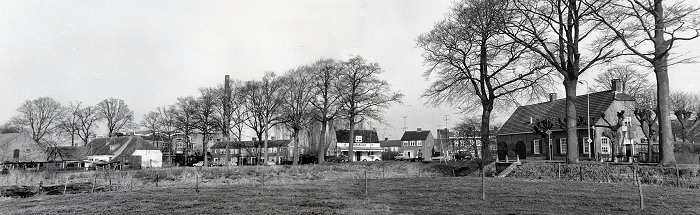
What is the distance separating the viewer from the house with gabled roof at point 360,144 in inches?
3529

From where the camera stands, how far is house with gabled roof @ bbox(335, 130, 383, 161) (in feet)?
294

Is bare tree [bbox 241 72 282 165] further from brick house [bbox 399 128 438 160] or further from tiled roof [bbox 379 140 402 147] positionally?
tiled roof [bbox 379 140 402 147]

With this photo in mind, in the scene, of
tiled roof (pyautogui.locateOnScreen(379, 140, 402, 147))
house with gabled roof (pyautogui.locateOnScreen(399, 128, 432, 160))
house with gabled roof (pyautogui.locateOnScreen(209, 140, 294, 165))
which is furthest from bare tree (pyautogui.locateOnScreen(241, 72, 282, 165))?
tiled roof (pyautogui.locateOnScreen(379, 140, 402, 147))

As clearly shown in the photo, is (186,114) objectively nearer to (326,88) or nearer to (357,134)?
(326,88)

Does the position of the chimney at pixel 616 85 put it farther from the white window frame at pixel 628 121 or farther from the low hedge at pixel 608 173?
the low hedge at pixel 608 173

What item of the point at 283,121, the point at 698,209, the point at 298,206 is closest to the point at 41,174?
the point at 283,121

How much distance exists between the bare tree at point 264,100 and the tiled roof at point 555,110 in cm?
2672

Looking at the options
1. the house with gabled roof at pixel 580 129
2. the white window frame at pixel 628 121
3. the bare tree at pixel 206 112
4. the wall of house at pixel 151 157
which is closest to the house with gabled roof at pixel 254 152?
the wall of house at pixel 151 157

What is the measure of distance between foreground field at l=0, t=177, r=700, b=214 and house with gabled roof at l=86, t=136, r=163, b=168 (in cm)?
6006

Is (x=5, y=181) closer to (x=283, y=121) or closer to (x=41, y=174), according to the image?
(x=41, y=174)

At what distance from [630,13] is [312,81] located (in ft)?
114

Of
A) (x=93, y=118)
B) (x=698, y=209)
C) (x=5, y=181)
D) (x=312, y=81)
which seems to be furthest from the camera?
(x=93, y=118)

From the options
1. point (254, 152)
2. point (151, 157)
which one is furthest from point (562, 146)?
point (151, 157)

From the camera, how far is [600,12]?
23.7 m
